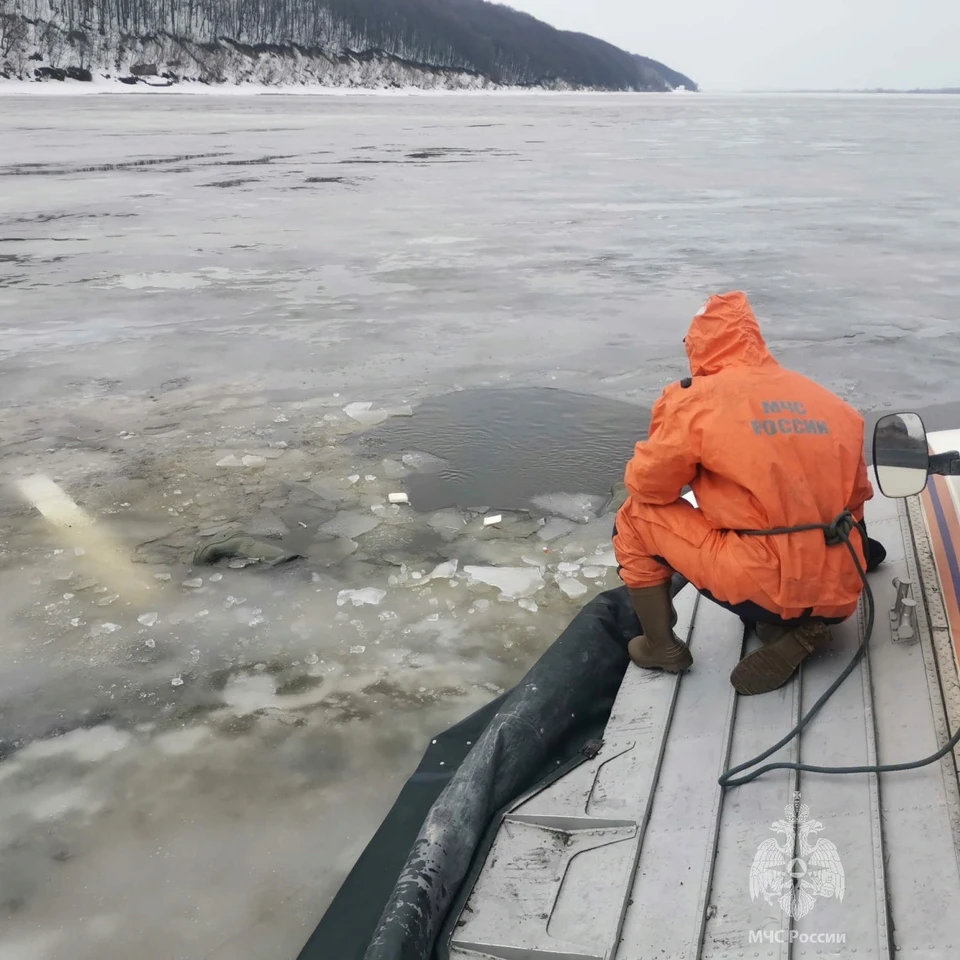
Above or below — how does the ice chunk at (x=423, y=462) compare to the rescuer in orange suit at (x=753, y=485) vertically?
below

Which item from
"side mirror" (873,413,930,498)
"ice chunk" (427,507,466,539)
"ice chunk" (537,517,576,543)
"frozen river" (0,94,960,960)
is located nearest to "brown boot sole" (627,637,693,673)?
"frozen river" (0,94,960,960)

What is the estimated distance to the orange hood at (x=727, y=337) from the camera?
91.7 inches

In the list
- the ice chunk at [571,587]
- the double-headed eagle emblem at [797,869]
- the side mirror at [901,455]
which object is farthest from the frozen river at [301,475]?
the side mirror at [901,455]

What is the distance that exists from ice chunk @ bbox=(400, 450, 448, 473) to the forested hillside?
77541 millimetres

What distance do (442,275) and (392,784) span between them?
7272 millimetres

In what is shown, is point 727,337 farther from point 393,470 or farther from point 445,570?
point 393,470

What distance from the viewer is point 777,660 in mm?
2400

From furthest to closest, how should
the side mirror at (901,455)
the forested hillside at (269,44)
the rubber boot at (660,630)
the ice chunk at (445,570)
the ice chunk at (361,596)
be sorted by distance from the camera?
the forested hillside at (269,44), the ice chunk at (445,570), the ice chunk at (361,596), the rubber boot at (660,630), the side mirror at (901,455)

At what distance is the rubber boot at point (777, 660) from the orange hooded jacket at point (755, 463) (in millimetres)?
85

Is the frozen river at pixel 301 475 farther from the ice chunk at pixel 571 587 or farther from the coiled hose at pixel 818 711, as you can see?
the coiled hose at pixel 818 711

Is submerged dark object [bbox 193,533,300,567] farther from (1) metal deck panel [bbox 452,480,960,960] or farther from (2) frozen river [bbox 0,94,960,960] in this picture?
(1) metal deck panel [bbox 452,480,960,960]

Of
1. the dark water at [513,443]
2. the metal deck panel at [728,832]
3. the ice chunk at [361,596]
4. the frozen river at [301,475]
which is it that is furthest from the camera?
the dark water at [513,443]

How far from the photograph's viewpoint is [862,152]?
23062mm

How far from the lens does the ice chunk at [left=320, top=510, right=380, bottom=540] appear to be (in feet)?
13.2
